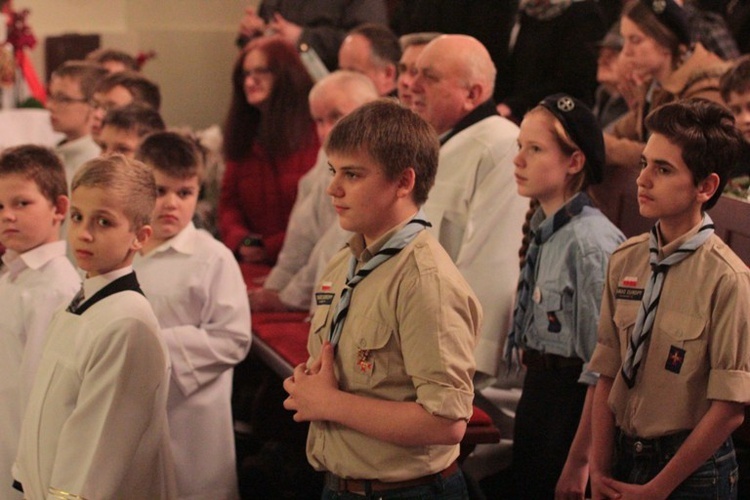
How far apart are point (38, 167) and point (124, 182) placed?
1.97ft

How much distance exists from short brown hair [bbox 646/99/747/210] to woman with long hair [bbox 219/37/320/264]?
2.88 meters

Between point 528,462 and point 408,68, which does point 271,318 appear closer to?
point 408,68

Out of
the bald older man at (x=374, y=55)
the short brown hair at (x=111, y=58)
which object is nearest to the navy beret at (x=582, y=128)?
the bald older man at (x=374, y=55)

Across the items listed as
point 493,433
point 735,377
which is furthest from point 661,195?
point 493,433

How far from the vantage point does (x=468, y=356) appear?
2240 mm

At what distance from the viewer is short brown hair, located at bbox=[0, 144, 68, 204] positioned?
321cm

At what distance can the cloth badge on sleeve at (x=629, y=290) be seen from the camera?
8.61 ft

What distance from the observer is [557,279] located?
10.0ft

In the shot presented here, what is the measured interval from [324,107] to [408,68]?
386 millimetres

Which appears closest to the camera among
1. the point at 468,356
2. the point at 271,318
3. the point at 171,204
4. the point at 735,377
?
the point at 468,356

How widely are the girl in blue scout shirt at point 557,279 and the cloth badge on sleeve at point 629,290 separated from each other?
1.04ft

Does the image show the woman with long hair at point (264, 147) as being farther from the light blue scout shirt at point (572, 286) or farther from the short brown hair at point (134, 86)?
the light blue scout shirt at point (572, 286)

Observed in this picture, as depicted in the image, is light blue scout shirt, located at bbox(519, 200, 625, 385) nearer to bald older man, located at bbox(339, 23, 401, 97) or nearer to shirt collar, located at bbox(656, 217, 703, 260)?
shirt collar, located at bbox(656, 217, 703, 260)

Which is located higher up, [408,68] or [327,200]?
[408,68]
